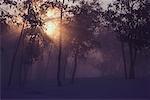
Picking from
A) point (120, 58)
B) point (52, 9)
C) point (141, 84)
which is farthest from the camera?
point (120, 58)

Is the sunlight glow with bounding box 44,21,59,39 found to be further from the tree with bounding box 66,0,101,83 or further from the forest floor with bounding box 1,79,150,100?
the forest floor with bounding box 1,79,150,100

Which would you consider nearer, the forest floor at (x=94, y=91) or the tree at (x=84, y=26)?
the forest floor at (x=94, y=91)

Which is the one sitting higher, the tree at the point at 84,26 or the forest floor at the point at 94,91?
the tree at the point at 84,26

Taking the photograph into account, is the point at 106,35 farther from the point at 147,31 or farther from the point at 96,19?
the point at 147,31

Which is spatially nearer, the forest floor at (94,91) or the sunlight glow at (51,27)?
the forest floor at (94,91)

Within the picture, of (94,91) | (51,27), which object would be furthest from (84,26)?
(94,91)

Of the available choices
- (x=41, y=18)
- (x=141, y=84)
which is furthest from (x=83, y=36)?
(x=141, y=84)

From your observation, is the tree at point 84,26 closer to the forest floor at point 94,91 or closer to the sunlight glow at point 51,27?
the sunlight glow at point 51,27

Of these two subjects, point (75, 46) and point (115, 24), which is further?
point (75, 46)

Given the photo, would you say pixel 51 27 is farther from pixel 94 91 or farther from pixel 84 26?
pixel 94 91

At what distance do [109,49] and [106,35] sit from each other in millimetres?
10140

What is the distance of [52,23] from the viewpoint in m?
56.2

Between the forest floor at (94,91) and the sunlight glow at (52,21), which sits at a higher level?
the sunlight glow at (52,21)

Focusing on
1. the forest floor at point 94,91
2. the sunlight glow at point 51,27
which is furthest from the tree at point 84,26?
the forest floor at point 94,91
